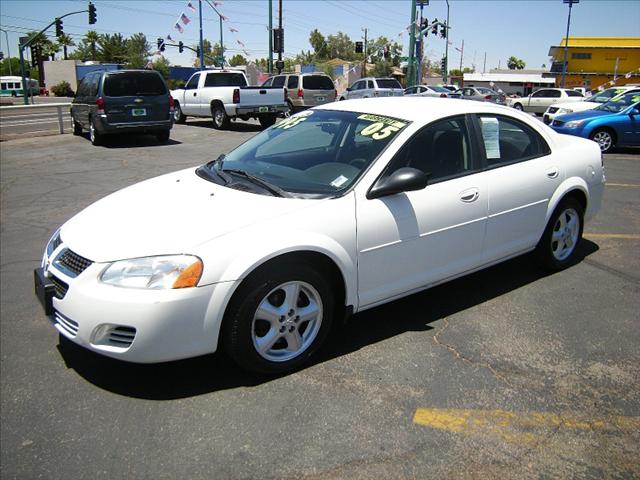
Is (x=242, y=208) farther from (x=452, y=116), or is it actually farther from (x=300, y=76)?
(x=300, y=76)

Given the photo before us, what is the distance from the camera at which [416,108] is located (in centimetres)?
400

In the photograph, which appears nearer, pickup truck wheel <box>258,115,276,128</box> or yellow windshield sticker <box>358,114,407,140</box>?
yellow windshield sticker <box>358,114,407,140</box>

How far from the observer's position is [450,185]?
3826 millimetres

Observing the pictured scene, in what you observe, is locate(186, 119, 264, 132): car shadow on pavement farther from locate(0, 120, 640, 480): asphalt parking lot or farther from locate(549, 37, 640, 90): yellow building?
locate(549, 37, 640, 90): yellow building

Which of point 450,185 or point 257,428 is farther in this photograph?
point 450,185

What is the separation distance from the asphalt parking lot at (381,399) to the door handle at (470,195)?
849 mm

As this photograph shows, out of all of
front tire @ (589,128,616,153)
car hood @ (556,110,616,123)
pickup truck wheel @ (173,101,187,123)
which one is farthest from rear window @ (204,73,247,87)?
front tire @ (589,128,616,153)

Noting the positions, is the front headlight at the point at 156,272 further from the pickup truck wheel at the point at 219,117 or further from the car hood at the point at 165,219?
the pickup truck wheel at the point at 219,117

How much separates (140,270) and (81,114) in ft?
44.8

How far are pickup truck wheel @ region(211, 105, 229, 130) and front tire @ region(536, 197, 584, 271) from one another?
1427cm

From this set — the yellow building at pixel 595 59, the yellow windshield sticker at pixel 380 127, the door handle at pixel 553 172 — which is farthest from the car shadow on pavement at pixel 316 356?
the yellow building at pixel 595 59

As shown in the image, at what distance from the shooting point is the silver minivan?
22.1m

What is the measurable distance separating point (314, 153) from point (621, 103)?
12778 mm

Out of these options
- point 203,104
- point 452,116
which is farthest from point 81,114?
point 452,116
